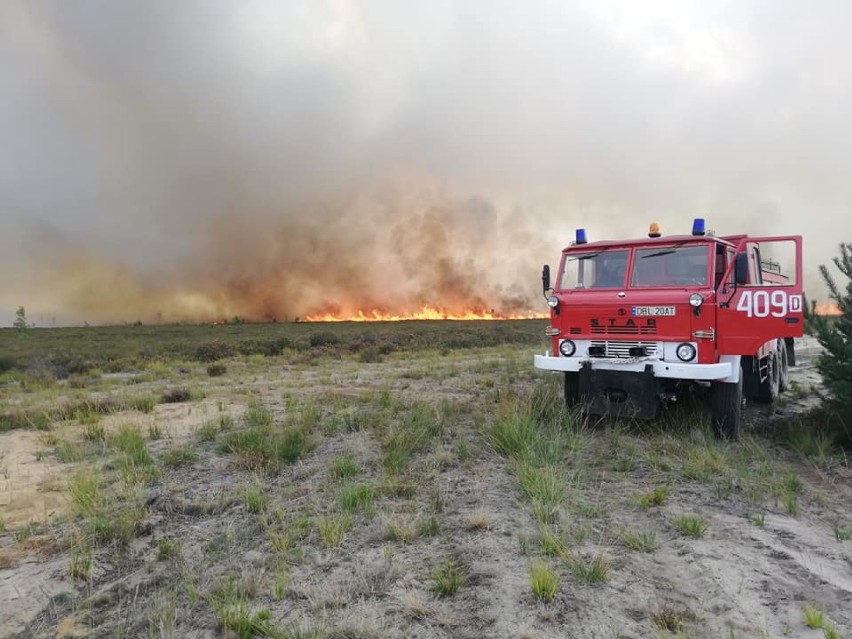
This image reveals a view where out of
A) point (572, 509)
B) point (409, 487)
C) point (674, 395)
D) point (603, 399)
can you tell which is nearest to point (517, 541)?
point (572, 509)

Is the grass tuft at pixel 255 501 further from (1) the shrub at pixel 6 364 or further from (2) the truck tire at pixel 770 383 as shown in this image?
(1) the shrub at pixel 6 364

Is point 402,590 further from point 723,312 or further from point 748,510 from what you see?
point 723,312

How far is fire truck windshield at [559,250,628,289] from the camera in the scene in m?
8.19

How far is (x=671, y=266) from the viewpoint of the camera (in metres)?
7.85

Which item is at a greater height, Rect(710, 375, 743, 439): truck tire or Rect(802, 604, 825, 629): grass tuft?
Rect(710, 375, 743, 439): truck tire

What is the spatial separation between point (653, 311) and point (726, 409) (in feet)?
5.47

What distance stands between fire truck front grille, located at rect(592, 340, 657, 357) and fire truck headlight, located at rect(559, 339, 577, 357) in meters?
0.32

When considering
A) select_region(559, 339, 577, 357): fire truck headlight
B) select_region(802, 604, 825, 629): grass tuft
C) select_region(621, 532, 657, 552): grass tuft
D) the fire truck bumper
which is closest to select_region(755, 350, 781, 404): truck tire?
the fire truck bumper

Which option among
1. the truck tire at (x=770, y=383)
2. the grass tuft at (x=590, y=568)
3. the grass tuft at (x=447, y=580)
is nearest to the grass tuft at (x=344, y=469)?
the grass tuft at (x=447, y=580)

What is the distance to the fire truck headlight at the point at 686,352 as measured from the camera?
281 inches

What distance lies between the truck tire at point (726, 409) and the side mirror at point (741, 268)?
1403mm

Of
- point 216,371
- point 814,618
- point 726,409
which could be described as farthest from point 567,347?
point 216,371

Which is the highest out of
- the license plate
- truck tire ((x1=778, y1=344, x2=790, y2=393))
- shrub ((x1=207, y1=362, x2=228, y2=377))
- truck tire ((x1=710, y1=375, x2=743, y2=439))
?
the license plate

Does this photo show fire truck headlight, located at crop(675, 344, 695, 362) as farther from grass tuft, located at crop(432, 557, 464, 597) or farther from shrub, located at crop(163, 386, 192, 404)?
shrub, located at crop(163, 386, 192, 404)
